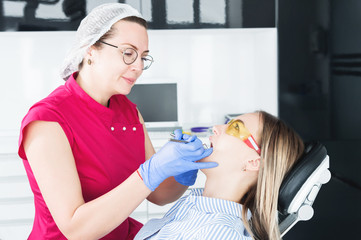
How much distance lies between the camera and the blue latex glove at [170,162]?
1195mm

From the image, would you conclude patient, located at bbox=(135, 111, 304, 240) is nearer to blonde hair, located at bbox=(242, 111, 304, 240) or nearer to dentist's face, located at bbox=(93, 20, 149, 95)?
blonde hair, located at bbox=(242, 111, 304, 240)

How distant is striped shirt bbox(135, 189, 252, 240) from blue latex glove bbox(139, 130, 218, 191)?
187mm

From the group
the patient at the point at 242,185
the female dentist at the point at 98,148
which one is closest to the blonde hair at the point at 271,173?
the patient at the point at 242,185

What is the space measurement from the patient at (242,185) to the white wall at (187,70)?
1556 mm

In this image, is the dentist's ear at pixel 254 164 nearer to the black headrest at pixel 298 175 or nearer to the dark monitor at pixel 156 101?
the black headrest at pixel 298 175

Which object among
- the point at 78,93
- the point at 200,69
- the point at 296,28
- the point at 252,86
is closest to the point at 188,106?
the point at 200,69

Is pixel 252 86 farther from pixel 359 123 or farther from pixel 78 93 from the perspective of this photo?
pixel 78 93

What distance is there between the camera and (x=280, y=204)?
1287 mm

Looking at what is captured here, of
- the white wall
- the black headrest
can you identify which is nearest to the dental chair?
the black headrest

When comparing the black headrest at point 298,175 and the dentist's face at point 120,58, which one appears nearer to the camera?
the black headrest at point 298,175

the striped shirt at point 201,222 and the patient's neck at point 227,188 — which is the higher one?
the patient's neck at point 227,188

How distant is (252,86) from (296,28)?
733mm

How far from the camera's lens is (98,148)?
1.41 meters

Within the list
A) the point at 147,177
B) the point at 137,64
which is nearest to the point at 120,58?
the point at 137,64
